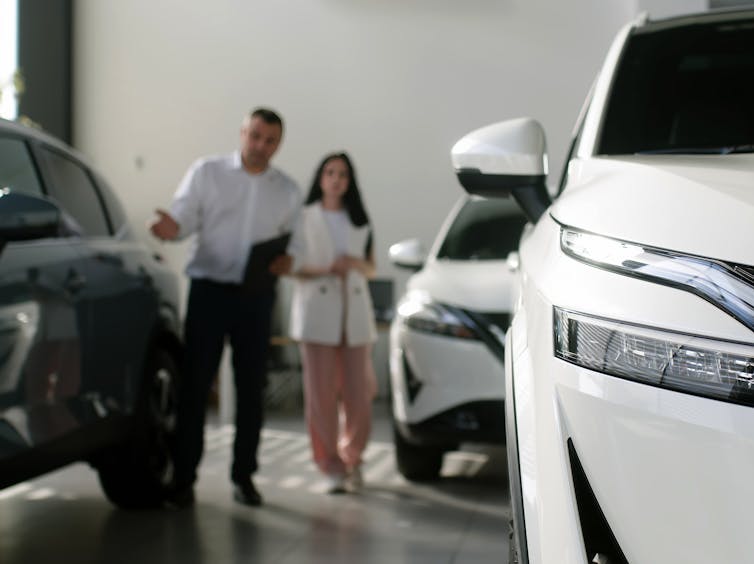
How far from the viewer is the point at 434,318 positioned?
4.93 metres

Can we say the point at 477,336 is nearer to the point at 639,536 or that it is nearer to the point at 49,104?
the point at 639,536

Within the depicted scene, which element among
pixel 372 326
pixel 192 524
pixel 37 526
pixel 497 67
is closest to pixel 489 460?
pixel 372 326

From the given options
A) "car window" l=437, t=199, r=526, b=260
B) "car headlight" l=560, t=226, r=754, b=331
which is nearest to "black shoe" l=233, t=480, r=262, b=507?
"car window" l=437, t=199, r=526, b=260

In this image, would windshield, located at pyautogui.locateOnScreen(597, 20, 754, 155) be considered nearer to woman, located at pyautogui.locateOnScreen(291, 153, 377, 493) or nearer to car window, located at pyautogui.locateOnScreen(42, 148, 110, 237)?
car window, located at pyautogui.locateOnScreen(42, 148, 110, 237)

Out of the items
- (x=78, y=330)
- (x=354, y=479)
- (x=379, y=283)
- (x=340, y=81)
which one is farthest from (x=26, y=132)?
(x=340, y=81)

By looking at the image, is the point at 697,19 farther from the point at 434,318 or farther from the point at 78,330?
the point at 434,318

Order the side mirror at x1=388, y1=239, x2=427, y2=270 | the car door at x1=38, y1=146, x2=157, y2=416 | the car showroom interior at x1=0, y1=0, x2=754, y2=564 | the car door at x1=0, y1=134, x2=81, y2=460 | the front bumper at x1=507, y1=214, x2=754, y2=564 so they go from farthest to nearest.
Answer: the side mirror at x1=388, y1=239, x2=427, y2=270, the car door at x1=38, y1=146, x2=157, y2=416, the car door at x1=0, y1=134, x2=81, y2=460, the car showroom interior at x1=0, y1=0, x2=754, y2=564, the front bumper at x1=507, y1=214, x2=754, y2=564

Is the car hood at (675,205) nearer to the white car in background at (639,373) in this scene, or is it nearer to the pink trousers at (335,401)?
the white car in background at (639,373)

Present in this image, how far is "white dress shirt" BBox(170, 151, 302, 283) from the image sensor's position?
16.2 ft

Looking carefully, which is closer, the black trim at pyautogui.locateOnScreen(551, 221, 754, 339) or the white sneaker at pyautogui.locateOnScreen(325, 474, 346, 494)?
the black trim at pyautogui.locateOnScreen(551, 221, 754, 339)

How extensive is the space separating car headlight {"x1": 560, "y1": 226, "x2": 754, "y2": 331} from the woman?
3.81 m

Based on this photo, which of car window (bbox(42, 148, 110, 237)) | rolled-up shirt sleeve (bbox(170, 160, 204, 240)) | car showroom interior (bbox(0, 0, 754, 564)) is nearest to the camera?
car showroom interior (bbox(0, 0, 754, 564))

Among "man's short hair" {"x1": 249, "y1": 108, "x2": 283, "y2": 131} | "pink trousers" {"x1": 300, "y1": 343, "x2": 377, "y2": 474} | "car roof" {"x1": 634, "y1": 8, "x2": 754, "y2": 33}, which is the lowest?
"pink trousers" {"x1": 300, "y1": 343, "x2": 377, "y2": 474}

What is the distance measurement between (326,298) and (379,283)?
4.93 meters
